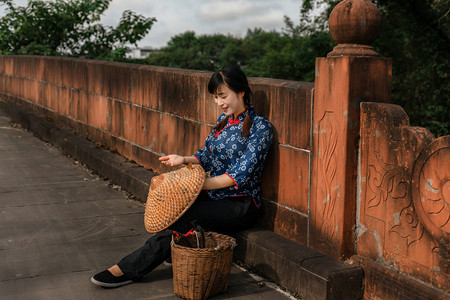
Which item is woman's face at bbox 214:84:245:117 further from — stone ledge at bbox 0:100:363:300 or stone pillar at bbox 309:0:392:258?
stone ledge at bbox 0:100:363:300

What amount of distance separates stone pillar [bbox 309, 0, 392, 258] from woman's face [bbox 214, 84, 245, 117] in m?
0.65

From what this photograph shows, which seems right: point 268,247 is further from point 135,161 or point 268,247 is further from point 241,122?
point 135,161

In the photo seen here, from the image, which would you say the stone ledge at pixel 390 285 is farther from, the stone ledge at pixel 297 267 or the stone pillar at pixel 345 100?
the stone pillar at pixel 345 100

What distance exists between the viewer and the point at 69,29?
58.8ft

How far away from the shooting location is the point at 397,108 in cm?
354

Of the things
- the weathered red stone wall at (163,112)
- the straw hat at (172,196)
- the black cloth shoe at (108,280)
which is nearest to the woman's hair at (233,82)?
the weathered red stone wall at (163,112)

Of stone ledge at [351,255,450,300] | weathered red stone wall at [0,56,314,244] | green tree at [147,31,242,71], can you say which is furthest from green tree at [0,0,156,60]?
green tree at [147,31,242,71]

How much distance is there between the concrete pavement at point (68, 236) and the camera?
4012 mm

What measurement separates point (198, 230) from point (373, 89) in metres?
1.43

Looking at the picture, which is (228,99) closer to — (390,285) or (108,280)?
(108,280)

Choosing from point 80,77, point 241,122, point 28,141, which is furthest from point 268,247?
point 28,141

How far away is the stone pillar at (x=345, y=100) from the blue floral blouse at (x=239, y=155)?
1.52ft

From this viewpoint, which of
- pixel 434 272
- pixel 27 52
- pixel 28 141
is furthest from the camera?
pixel 27 52

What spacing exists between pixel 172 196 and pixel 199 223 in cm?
32
